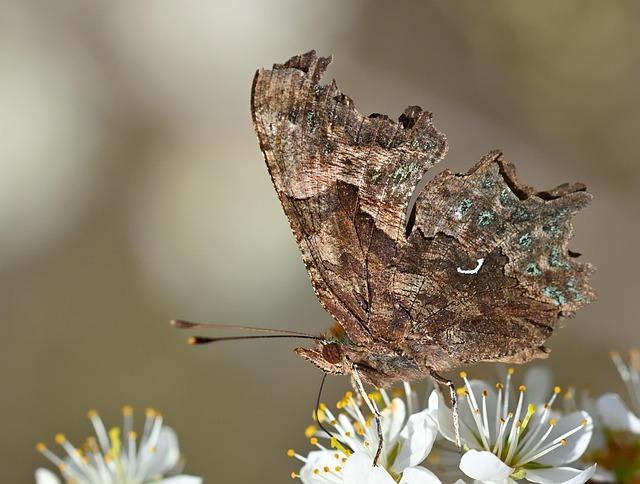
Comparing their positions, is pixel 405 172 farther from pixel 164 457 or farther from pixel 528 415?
pixel 164 457

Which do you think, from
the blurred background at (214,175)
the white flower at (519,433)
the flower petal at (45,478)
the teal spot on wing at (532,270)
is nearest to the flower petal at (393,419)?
the white flower at (519,433)

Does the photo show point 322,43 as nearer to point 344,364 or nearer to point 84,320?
point 84,320

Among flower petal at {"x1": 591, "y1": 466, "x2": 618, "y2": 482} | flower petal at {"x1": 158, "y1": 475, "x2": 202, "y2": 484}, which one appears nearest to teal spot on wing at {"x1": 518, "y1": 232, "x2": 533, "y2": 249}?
flower petal at {"x1": 591, "y1": 466, "x2": 618, "y2": 482}

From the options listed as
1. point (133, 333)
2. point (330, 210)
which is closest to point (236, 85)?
point (133, 333)

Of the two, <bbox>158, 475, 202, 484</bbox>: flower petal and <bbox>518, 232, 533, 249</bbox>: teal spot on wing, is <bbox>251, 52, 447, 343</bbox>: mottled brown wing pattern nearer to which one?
<bbox>518, 232, 533, 249</bbox>: teal spot on wing

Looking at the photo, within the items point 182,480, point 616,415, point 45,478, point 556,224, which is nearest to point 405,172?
point 556,224
